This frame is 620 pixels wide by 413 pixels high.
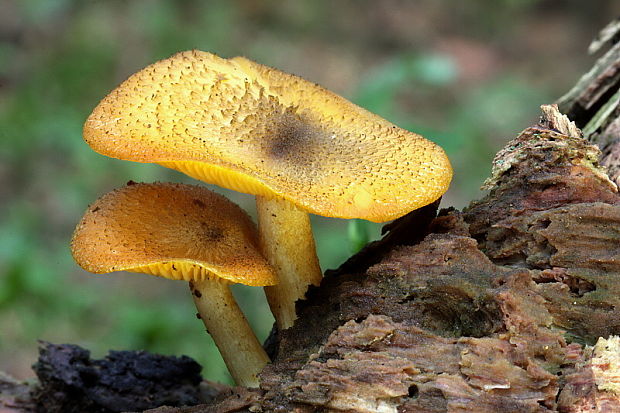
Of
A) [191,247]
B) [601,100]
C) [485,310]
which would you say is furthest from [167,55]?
[485,310]

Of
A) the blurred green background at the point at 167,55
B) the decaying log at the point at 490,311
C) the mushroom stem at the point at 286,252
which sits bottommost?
the decaying log at the point at 490,311

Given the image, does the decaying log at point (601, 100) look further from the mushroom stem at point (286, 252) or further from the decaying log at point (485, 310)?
the mushroom stem at point (286, 252)

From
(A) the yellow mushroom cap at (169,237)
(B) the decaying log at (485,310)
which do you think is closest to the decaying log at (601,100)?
(B) the decaying log at (485,310)

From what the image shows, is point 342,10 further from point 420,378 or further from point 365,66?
point 420,378

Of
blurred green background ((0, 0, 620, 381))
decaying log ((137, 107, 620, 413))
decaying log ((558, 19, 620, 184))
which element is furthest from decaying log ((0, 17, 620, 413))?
blurred green background ((0, 0, 620, 381))

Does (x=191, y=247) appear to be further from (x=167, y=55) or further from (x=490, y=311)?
(x=167, y=55)
